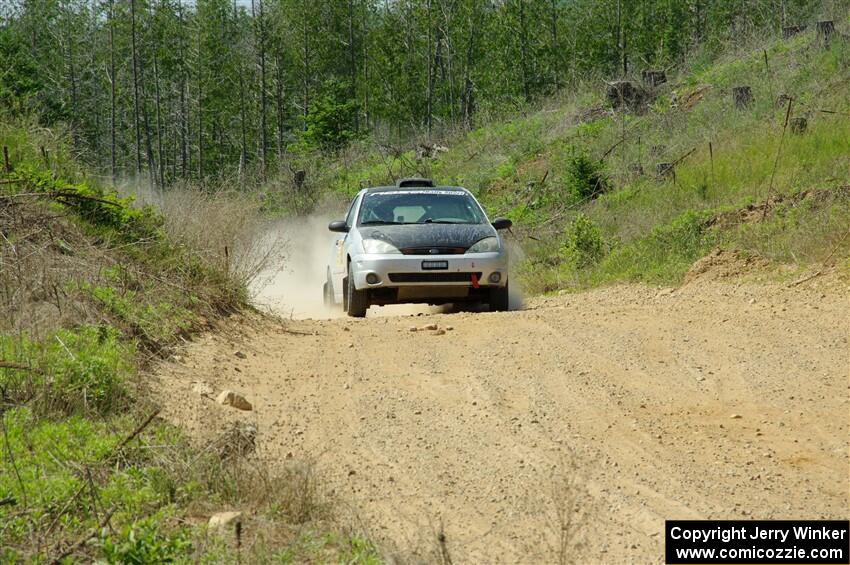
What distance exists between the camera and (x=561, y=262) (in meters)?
18.7

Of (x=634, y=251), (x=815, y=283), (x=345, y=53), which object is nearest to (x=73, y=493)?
(x=815, y=283)

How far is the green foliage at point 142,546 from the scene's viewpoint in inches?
180

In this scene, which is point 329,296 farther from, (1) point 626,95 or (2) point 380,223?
(1) point 626,95

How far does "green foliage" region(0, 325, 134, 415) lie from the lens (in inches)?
266

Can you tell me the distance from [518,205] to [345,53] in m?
50.0

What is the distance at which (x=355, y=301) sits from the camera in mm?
13398

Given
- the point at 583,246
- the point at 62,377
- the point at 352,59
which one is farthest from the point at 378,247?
the point at 352,59

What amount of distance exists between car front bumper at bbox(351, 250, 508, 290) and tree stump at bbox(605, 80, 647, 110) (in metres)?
16.9

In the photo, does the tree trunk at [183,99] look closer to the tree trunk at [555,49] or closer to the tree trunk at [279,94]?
the tree trunk at [279,94]

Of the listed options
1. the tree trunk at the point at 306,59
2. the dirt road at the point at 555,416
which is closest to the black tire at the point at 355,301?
the dirt road at the point at 555,416

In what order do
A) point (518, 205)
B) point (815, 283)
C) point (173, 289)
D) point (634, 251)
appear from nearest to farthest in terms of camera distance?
point (173, 289)
point (815, 283)
point (634, 251)
point (518, 205)

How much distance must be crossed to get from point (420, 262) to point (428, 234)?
0.47 meters

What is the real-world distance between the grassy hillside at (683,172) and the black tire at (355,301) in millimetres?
4150

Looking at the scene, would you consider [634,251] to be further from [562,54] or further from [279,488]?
[562,54]
